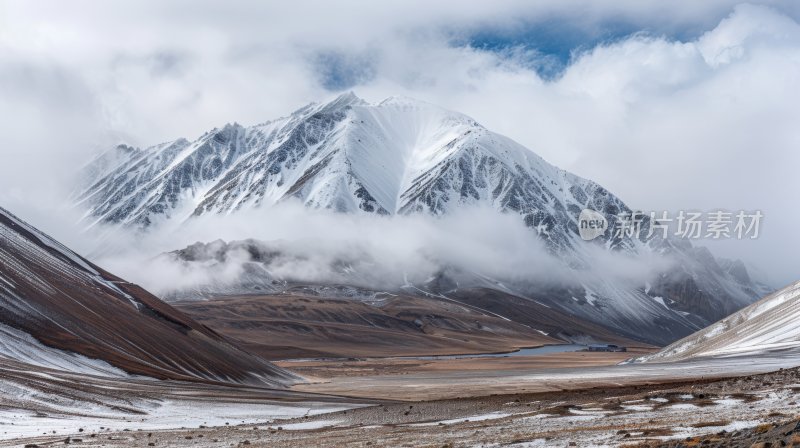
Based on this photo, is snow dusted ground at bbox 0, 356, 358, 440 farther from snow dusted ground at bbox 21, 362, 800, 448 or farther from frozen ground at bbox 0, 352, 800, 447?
snow dusted ground at bbox 21, 362, 800, 448

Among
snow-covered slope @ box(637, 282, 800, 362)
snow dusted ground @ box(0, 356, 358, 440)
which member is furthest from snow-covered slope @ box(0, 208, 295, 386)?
snow-covered slope @ box(637, 282, 800, 362)

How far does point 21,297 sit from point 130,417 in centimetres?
3502

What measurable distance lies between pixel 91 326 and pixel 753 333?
9423cm

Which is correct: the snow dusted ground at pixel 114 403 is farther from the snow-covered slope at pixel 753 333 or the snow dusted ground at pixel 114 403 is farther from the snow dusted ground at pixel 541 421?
the snow-covered slope at pixel 753 333

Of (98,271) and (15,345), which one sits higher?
(98,271)

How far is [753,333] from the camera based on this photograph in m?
126

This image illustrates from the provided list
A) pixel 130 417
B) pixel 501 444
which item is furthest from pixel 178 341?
pixel 501 444

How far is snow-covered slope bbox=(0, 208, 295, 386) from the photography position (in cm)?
8075

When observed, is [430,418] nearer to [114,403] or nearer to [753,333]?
[114,403]

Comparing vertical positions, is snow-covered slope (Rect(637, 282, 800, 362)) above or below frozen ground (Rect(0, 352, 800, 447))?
above

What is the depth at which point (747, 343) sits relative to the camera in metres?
121

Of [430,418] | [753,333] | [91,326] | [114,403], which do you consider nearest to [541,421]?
[430,418]

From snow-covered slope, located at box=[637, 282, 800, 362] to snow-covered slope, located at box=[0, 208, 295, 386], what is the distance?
6485 centimetres

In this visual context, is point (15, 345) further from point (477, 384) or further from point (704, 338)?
point (704, 338)
